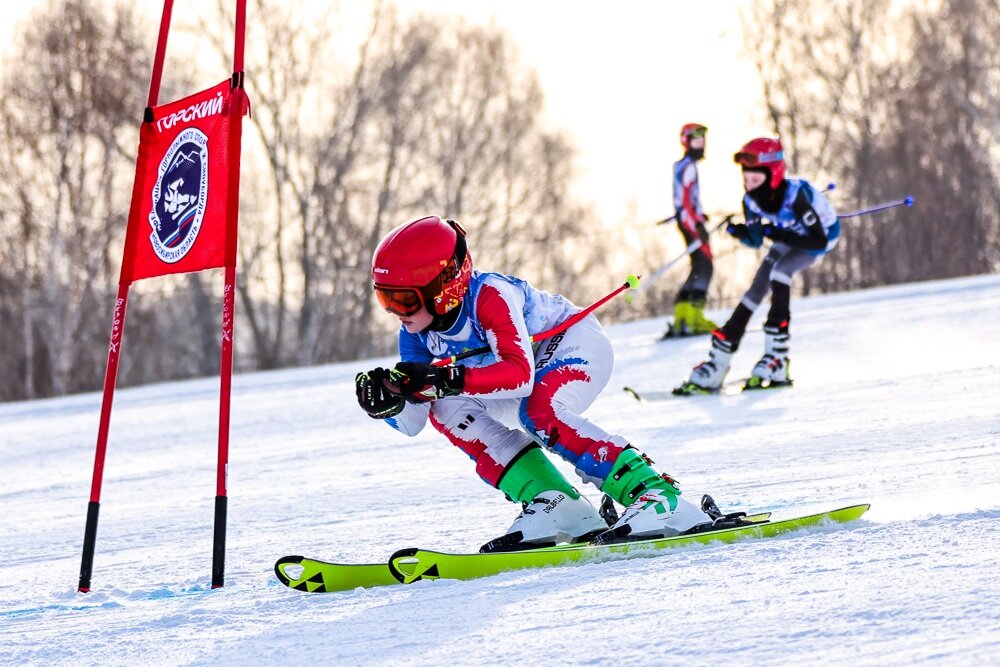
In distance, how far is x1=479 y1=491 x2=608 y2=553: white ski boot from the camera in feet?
12.5

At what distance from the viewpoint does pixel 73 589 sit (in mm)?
4012

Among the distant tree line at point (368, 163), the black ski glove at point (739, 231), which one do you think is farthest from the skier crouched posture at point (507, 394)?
the distant tree line at point (368, 163)

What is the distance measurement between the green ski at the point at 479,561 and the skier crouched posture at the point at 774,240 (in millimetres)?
4510

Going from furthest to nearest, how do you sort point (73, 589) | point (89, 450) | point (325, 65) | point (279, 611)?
point (325, 65), point (89, 450), point (73, 589), point (279, 611)

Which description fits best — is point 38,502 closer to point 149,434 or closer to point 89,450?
point 89,450

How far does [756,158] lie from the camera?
7.98m

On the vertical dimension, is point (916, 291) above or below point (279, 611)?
above

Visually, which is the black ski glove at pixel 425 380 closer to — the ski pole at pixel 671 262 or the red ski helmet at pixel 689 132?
the ski pole at pixel 671 262

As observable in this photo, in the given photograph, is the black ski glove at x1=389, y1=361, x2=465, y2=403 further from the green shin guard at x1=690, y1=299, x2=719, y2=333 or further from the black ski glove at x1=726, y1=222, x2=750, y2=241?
the green shin guard at x1=690, y1=299, x2=719, y2=333

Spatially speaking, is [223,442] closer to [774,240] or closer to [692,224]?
[774,240]

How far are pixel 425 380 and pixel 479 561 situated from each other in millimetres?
522

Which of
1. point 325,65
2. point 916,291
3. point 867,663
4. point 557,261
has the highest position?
point 325,65

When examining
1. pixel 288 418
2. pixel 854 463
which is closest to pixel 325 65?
pixel 288 418

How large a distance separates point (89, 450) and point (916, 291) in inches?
375
